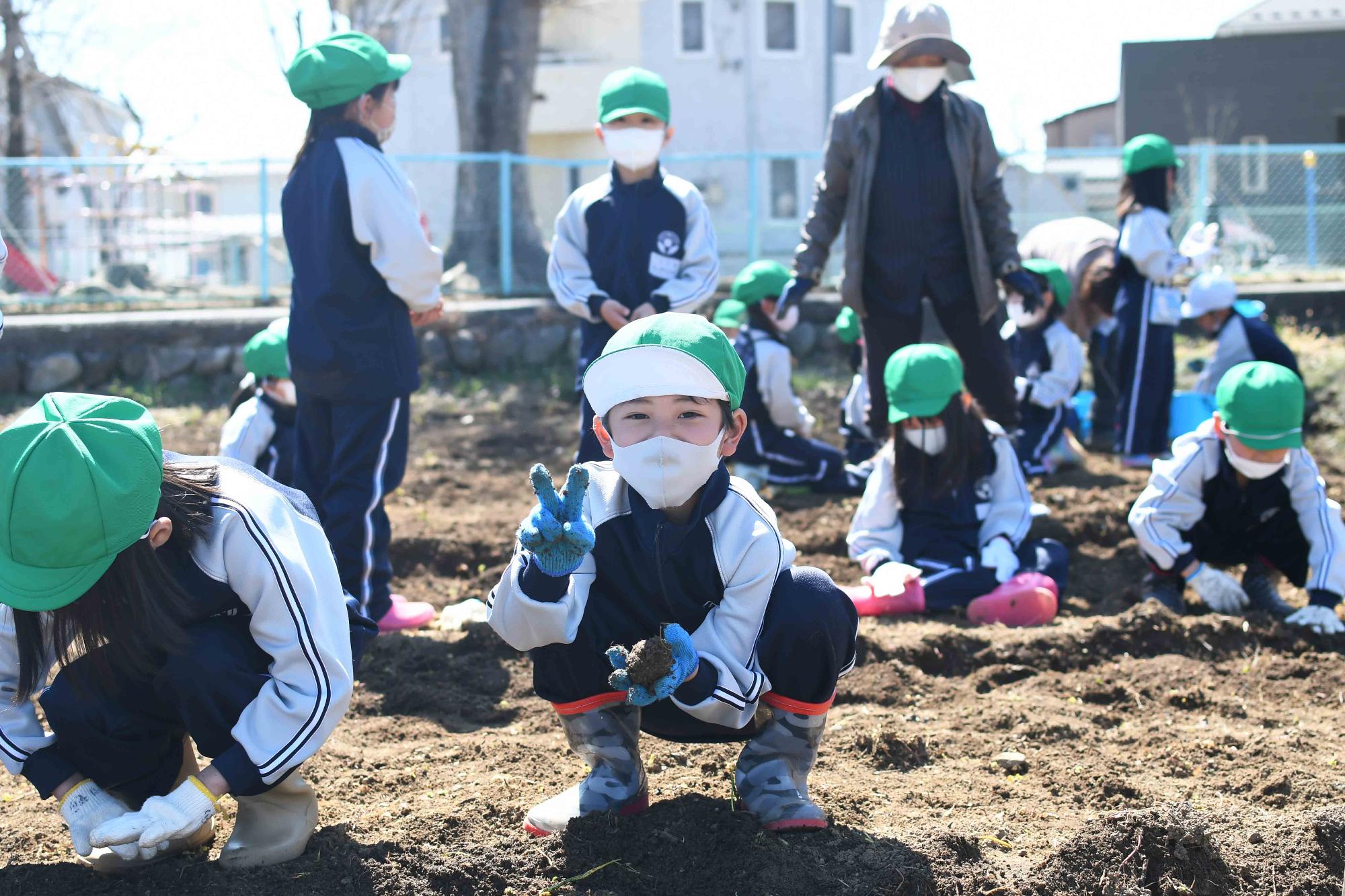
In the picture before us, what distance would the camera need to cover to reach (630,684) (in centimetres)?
227

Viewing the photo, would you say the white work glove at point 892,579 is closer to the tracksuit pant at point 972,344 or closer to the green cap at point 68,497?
the tracksuit pant at point 972,344

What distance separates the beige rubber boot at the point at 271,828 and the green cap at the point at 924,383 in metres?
2.56

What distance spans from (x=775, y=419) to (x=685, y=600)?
153 inches

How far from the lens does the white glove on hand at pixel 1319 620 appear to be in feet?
12.9

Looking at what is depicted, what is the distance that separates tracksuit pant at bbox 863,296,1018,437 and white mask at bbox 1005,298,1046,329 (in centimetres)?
134

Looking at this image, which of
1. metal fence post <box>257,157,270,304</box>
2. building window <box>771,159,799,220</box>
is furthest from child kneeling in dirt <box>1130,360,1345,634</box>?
building window <box>771,159,799,220</box>

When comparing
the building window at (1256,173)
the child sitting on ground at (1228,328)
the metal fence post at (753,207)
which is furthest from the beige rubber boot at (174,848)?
the building window at (1256,173)

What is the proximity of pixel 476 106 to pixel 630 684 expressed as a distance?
1163 centimetres

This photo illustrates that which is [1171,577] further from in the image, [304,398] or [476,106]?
[476,106]

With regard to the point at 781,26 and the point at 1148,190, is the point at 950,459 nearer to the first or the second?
the point at 1148,190

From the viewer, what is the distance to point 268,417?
4852 mm

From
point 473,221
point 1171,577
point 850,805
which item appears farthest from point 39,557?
point 473,221

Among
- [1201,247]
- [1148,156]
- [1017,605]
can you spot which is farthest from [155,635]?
[1201,247]

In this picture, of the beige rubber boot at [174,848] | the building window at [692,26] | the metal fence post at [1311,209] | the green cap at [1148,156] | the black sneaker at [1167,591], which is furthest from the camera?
the building window at [692,26]
